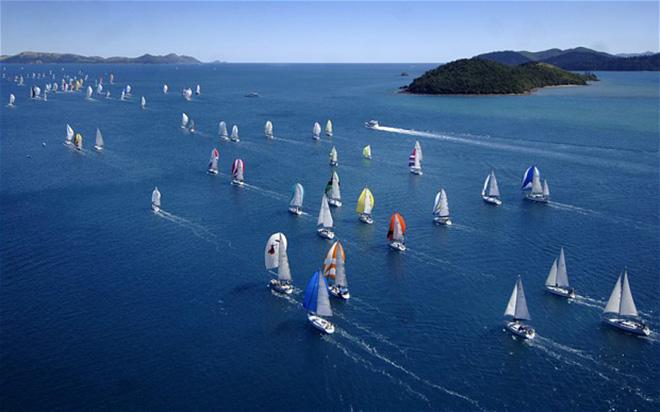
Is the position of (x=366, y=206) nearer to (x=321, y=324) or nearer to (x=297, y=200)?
(x=297, y=200)

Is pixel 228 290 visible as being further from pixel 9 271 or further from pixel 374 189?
pixel 374 189

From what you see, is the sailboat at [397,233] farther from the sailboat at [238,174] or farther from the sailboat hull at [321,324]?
the sailboat at [238,174]

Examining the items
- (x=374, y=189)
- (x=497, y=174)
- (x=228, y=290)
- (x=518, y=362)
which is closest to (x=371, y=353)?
(x=518, y=362)

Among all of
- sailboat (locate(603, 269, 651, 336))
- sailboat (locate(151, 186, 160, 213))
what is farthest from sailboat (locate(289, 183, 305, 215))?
sailboat (locate(603, 269, 651, 336))

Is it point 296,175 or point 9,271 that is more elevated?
point 296,175

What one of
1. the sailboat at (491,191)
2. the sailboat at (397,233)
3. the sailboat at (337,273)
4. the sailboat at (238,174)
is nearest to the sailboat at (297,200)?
the sailboat at (397,233)

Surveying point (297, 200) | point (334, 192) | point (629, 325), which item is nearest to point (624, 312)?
point (629, 325)

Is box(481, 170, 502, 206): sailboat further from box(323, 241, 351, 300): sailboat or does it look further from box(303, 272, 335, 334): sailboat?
box(303, 272, 335, 334): sailboat

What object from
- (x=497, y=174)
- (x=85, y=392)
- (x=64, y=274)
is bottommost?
(x=85, y=392)
